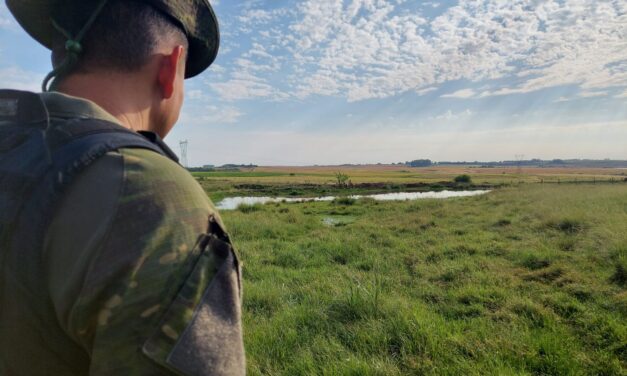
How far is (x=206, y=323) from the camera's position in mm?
797

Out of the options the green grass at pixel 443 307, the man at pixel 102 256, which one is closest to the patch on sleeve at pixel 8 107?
the man at pixel 102 256

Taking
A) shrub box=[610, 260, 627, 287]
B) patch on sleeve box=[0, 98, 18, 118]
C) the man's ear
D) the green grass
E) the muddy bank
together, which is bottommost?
the muddy bank

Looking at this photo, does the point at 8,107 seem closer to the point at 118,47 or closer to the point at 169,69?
the point at 118,47

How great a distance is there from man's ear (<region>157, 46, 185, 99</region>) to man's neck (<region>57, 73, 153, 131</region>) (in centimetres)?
7

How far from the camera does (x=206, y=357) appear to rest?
2.56 ft

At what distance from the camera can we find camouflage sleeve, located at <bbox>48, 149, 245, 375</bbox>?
2.49ft

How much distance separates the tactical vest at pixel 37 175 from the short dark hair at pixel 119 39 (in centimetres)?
26

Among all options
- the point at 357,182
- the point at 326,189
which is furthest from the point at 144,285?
the point at 357,182

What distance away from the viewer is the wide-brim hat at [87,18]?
1.13 m

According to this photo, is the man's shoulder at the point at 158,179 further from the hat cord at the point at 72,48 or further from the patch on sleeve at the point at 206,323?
the hat cord at the point at 72,48

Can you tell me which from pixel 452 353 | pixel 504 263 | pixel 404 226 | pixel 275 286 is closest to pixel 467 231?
pixel 404 226

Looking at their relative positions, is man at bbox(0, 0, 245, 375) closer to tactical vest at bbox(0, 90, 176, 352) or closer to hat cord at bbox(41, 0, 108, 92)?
tactical vest at bbox(0, 90, 176, 352)

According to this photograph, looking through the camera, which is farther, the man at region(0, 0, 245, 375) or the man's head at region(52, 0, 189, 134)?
the man's head at region(52, 0, 189, 134)

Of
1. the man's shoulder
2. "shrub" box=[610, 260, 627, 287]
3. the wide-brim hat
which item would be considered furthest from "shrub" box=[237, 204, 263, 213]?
the man's shoulder
